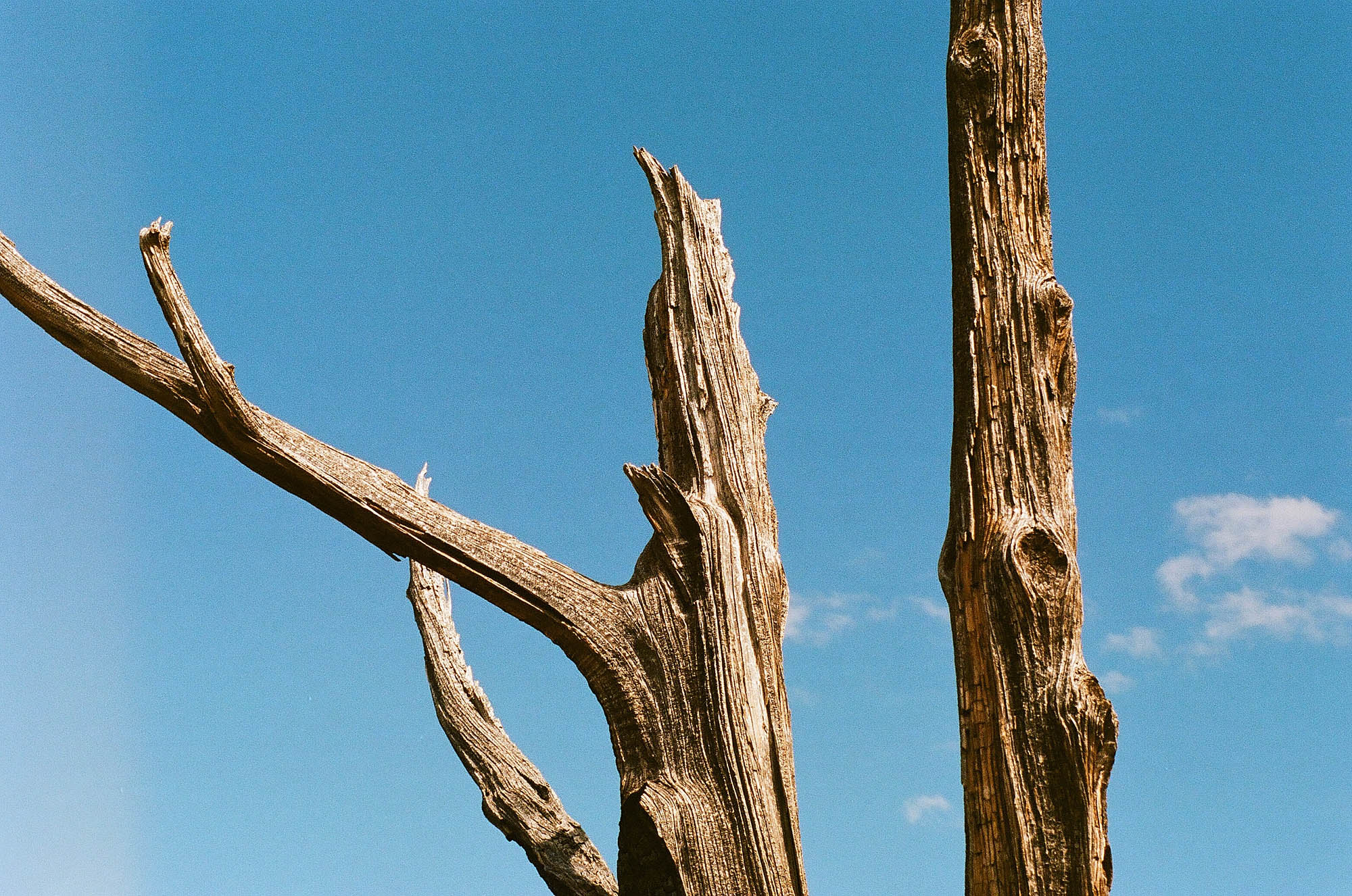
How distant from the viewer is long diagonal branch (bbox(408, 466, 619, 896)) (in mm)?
3957

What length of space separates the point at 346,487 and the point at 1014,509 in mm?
1859

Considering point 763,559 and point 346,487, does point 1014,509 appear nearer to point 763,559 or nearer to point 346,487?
point 763,559

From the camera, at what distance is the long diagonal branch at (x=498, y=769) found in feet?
13.0

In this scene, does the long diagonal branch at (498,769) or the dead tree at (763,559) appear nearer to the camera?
the dead tree at (763,559)

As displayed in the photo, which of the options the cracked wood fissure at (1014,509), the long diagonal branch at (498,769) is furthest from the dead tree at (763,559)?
the long diagonal branch at (498,769)

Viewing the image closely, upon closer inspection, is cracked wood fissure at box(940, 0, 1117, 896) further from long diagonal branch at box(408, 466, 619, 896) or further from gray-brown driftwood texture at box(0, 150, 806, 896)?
long diagonal branch at box(408, 466, 619, 896)

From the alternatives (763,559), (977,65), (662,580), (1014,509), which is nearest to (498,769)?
(662,580)

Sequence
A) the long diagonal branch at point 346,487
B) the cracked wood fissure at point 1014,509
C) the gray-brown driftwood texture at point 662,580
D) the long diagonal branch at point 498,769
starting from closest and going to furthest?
1. the cracked wood fissure at point 1014,509
2. the gray-brown driftwood texture at point 662,580
3. the long diagonal branch at point 346,487
4. the long diagonal branch at point 498,769

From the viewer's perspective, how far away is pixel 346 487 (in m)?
3.33

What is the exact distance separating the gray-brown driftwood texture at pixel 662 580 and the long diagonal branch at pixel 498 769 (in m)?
0.42

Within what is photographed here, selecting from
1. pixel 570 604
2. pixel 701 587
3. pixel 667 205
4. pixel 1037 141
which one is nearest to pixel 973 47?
pixel 1037 141

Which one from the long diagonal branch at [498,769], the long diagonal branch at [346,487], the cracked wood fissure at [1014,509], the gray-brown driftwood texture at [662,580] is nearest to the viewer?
the cracked wood fissure at [1014,509]

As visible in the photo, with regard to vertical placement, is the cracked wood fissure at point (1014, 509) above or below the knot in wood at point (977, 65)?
below

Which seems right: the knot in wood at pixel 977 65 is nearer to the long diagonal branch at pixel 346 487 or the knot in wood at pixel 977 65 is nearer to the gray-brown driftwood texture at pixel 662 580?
the gray-brown driftwood texture at pixel 662 580
